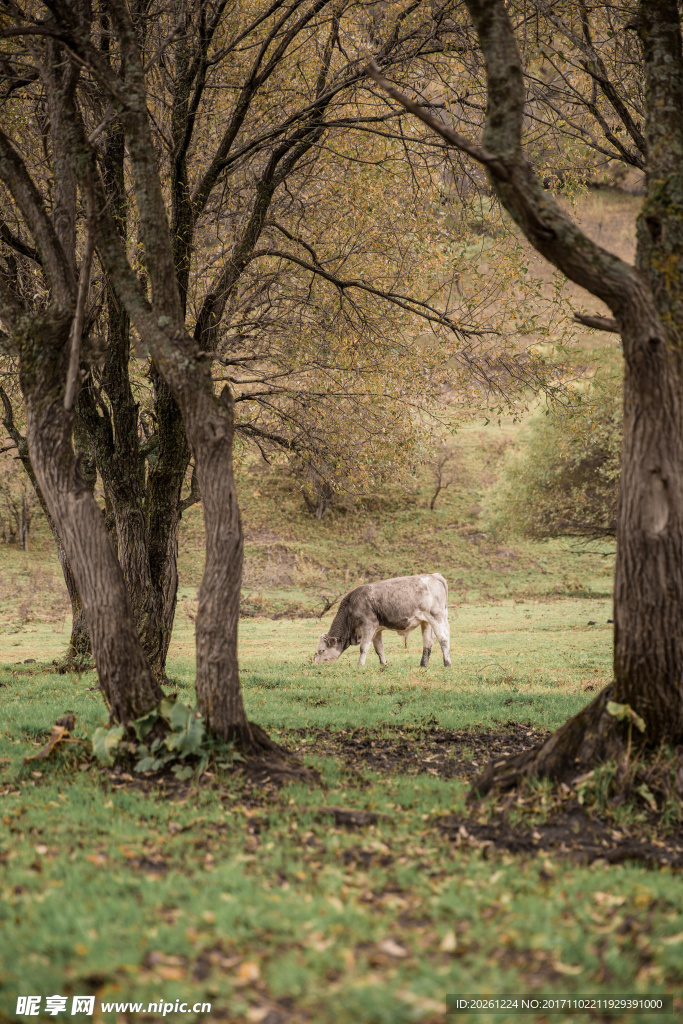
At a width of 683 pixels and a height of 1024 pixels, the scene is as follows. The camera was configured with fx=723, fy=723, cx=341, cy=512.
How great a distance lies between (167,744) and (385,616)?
480 inches

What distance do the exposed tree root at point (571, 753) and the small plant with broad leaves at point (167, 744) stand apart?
2725mm

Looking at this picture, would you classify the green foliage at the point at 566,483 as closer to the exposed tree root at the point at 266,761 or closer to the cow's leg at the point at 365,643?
the cow's leg at the point at 365,643

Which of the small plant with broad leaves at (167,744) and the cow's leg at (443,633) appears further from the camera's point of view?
the cow's leg at (443,633)

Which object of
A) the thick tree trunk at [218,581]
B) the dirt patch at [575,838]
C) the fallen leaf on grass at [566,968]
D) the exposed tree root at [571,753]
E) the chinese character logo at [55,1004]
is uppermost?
the thick tree trunk at [218,581]

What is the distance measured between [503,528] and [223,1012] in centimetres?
3388

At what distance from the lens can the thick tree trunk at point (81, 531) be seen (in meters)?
7.86

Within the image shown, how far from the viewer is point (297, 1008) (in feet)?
11.7

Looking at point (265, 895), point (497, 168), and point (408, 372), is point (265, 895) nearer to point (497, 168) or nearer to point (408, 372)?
point (497, 168)

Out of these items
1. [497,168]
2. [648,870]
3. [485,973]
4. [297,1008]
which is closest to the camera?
[297,1008]

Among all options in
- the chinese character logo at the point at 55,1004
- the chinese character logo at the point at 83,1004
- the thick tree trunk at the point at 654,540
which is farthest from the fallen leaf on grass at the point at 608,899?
the chinese character logo at the point at 55,1004

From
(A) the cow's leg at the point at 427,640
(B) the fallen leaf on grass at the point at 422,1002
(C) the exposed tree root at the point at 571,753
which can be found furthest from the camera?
(A) the cow's leg at the point at 427,640

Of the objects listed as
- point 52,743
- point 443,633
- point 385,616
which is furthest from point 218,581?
point 443,633

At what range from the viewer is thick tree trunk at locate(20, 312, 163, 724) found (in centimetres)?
786

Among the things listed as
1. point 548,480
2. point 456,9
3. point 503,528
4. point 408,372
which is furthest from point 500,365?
point 503,528
